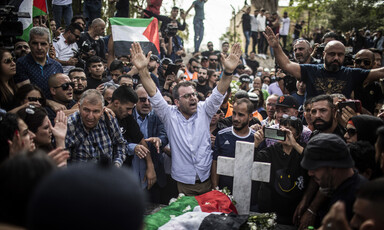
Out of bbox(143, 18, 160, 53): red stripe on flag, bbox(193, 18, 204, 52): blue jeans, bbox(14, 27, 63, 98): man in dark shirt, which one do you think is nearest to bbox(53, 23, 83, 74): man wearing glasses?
bbox(143, 18, 160, 53): red stripe on flag

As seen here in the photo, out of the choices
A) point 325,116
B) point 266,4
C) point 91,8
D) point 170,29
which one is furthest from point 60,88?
point 266,4

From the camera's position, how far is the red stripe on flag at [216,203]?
141 inches

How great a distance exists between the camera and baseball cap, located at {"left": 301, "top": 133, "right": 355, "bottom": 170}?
8.61 ft

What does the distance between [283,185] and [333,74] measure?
1.86 m

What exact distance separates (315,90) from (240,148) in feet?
5.75

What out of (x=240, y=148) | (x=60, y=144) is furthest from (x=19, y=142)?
(x=240, y=148)

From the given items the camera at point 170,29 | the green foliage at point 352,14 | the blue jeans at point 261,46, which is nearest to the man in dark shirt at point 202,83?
the camera at point 170,29

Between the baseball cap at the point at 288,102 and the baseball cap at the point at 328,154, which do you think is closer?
the baseball cap at the point at 328,154

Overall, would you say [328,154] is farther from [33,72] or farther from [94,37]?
[94,37]

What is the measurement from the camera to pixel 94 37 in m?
7.73

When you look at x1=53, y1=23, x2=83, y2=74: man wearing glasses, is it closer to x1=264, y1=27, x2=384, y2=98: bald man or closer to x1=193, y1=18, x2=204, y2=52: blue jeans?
x1=264, y1=27, x2=384, y2=98: bald man

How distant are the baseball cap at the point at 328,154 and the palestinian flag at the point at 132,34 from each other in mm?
5320

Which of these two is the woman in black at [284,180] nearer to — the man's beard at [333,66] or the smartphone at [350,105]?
the smartphone at [350,105]

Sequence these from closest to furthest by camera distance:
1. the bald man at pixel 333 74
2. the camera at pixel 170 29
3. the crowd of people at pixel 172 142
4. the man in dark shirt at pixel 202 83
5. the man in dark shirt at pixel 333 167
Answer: the crowd of people at pixel 172 142, the man in dark shirt at pixel 333 167, the bald man at pixel 333 74, the man in dark shirt at pixel 202 83, the camera at pixel 170 29
